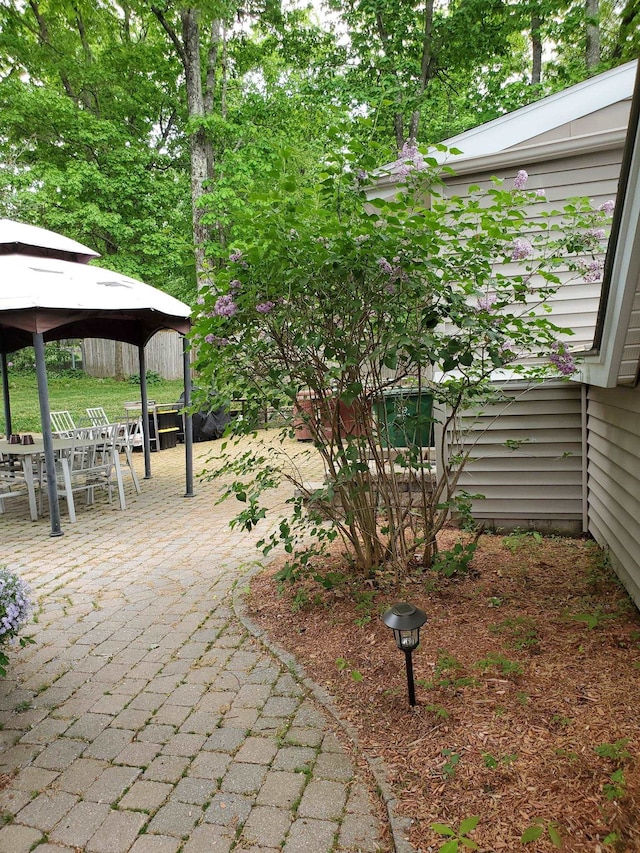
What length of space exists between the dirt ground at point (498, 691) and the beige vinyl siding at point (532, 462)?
0.77 meters

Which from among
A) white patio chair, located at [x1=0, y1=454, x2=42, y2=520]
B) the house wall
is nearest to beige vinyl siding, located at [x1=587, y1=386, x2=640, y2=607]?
the house wall

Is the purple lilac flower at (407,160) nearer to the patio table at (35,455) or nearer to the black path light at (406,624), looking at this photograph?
the black path light at (406,624)

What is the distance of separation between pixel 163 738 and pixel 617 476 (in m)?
3.00

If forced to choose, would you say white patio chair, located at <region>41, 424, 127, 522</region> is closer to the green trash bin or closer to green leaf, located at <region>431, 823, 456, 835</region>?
the green trash bin

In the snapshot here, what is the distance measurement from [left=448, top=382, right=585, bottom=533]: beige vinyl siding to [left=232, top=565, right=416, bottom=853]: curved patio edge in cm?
219

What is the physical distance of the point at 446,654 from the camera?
2738mm

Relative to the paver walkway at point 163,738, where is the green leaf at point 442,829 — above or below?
above

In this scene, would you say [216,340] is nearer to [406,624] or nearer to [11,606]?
[11,606]

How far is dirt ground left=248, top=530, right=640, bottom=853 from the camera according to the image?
5.83ft

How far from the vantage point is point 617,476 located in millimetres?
3561

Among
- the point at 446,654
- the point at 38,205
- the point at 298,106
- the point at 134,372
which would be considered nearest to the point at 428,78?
the point at 298,106

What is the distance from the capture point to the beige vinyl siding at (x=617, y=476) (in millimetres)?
3150

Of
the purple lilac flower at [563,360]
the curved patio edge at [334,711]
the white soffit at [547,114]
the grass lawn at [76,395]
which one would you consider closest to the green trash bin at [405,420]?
the purple lilac flower at [563,360]

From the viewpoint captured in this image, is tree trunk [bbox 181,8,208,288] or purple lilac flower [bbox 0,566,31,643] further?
tree trunk [bbox 181,8,208,288]
